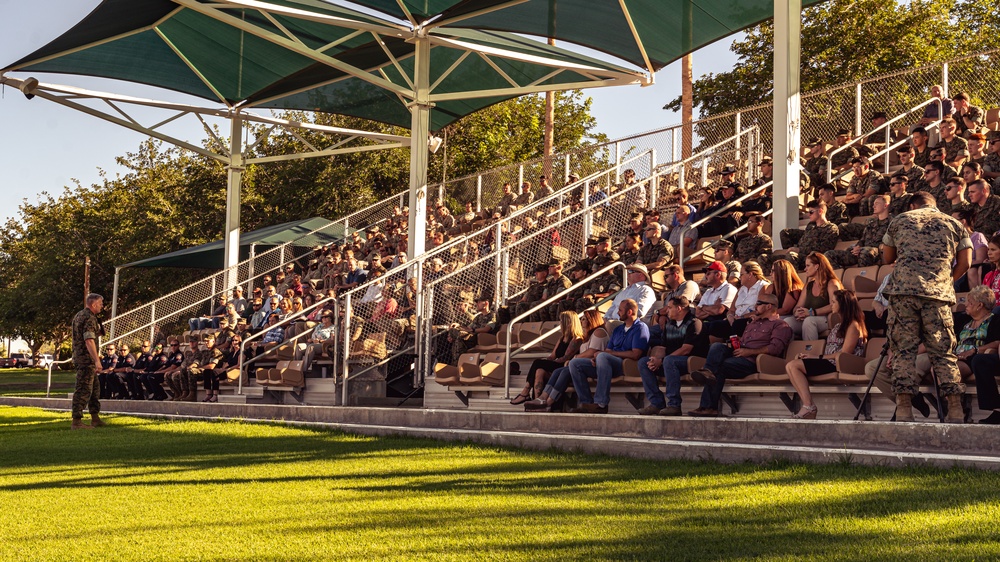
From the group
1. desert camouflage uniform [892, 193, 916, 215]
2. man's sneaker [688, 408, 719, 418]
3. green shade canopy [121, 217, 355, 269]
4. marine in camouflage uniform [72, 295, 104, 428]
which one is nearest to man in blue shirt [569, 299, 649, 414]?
man's sneaker [688, 408, 719, 418]

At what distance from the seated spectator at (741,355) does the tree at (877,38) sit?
84.7ft

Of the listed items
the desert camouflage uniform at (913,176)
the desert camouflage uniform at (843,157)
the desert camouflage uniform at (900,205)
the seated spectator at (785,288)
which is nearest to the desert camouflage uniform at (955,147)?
the desert camouflage uniform at (913,176)

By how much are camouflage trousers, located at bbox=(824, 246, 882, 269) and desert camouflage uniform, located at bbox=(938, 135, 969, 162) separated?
329 cm

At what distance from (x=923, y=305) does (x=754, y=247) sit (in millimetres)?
5280

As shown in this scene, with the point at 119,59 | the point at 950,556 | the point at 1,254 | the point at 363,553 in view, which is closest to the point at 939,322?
the point at 950,556

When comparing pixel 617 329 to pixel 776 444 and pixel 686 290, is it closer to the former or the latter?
pixel 686 290

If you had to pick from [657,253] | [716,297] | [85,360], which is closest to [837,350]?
[716,297]

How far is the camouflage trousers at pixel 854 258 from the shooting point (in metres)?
12.1

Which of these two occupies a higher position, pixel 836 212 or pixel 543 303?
pixel 836 212

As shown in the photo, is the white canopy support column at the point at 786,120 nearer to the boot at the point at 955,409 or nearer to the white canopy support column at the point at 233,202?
the boot at the point at 955,409

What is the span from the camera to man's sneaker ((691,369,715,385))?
426 inches

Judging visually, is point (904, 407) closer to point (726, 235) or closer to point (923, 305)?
point (923, 305)

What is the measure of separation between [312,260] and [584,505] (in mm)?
21386

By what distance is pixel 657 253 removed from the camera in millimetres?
15164
